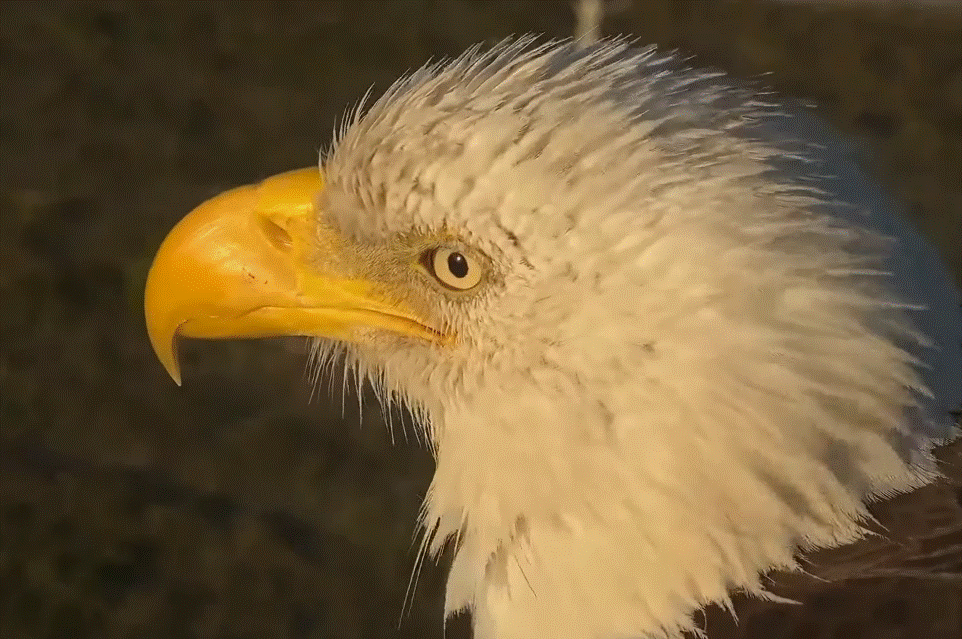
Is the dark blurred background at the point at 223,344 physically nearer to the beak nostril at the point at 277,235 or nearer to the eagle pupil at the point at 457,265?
the eagle pupil at the point at 457,265

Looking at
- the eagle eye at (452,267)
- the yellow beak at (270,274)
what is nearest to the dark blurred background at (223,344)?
the eagle eye at (452,267)

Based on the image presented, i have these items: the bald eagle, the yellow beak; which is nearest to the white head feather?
the bald eagle

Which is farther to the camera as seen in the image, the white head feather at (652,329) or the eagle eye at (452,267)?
the eagle eye at (452,267)

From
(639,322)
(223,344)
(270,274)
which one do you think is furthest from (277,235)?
(223,344)

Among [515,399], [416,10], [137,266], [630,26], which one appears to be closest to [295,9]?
[416,10]

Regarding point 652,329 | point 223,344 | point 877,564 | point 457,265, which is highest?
point 223,344

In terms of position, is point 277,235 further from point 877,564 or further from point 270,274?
point 877,564

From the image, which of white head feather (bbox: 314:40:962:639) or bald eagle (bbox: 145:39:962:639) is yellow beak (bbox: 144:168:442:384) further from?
white head feather (bbox: 314:40:962:639)

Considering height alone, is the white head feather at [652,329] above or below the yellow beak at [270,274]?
below
